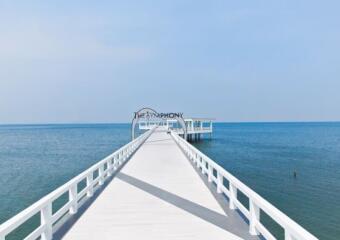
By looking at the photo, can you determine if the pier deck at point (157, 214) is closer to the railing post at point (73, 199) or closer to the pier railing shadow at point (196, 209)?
the pier railing shadow at point (196, 209)

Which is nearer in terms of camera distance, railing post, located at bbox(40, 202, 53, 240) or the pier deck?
railing post, located at bbox(40, 202, 53, 240)

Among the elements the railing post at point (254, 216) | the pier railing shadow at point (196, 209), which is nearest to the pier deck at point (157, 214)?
→ the pier railing shadow at point (196, 209)

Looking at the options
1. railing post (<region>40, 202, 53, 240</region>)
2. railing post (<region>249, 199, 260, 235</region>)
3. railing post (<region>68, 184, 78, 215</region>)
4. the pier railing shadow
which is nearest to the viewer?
railing post (<region>40, 202, 53, 240</region>)

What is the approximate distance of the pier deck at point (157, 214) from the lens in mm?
5605

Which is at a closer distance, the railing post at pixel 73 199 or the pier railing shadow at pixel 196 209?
the pier railing shadow at pixel 196 209

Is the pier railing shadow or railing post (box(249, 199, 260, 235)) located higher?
railing post (box(249, 199, 260, 235))

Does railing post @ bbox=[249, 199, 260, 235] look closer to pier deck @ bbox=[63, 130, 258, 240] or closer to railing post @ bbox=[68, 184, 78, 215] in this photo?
pier deck @ bbox=[63, 130, 258, 240]

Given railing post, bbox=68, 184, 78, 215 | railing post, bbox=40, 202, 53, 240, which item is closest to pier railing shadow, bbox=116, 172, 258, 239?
railing post, bbox=68, 184, 78, 215

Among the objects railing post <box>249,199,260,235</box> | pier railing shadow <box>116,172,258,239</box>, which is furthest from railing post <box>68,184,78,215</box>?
railing post <box>249,199,260,235</box>

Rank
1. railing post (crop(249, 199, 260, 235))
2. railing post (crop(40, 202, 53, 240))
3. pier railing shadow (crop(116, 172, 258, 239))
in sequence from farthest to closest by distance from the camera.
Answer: pier railing shadow (crop(116, 172, 258, 239)) < railing post (crop(249, 199, 260, 235)) < railing post (crop(40, 202, 53, 240))

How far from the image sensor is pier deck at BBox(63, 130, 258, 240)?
18.4ft

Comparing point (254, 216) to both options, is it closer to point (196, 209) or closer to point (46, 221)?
point (196, 209)

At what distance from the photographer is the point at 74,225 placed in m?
6.10

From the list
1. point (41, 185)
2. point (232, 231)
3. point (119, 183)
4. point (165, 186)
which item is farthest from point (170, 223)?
point (41, 185)
